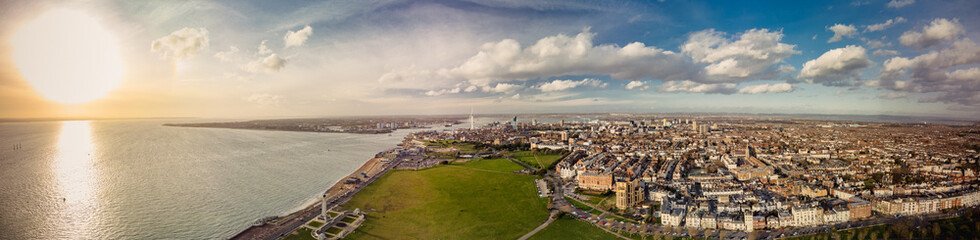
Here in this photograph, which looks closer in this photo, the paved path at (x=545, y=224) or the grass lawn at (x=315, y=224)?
the paved path at (x=545, y=224)

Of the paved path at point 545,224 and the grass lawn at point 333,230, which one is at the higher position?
the grass lawn at point 333,230

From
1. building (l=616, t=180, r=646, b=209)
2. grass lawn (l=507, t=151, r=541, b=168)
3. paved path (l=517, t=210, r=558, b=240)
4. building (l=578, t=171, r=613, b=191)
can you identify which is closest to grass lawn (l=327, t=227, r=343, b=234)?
paved path (l=517, t=210, r=558, b=240)

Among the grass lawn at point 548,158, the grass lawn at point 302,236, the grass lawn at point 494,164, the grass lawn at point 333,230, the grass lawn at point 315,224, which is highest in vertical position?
the grass lawn at point 548,158

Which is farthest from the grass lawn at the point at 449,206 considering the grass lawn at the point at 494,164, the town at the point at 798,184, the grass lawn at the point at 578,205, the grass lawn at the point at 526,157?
the grass lawn at the point at 526,157

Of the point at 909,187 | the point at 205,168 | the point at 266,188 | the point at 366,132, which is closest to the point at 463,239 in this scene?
the point at 266,188

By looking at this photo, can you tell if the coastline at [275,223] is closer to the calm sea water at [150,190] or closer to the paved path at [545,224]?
the calm sea water at [150,190]

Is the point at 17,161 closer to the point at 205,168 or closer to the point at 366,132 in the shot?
the point at 205,168

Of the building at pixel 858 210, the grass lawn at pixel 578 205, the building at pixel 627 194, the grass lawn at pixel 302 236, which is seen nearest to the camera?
the grass lawn at pixel 302 236
